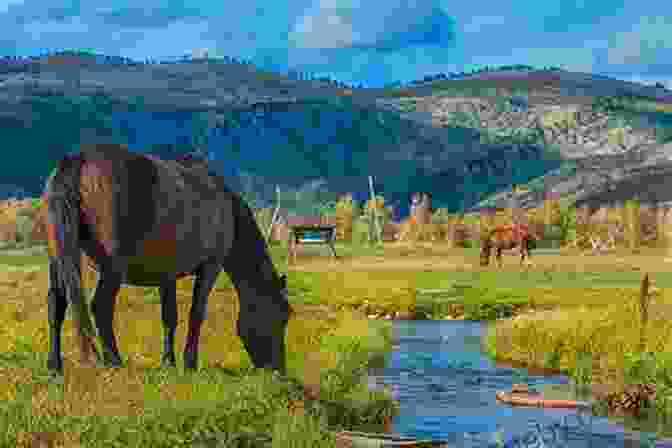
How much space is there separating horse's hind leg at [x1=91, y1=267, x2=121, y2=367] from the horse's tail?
0.53 m

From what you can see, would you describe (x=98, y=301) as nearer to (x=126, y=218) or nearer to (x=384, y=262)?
(x=126, y=218)

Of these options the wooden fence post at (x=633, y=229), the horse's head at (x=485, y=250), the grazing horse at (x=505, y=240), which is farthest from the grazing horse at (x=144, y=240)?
the wooden fence post at (x=633, y=229)

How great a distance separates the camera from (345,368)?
24.4 meters

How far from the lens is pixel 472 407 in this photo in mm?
22078

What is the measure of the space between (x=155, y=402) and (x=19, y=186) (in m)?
188

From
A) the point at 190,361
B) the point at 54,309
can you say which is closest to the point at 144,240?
Answer: the point at 54,309

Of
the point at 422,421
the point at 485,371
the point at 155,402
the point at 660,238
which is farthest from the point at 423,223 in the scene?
the point at 155,402

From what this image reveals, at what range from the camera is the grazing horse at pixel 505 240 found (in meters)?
72.7

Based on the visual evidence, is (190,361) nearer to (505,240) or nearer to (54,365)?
(54,365)

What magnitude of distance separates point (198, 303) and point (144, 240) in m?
1.67

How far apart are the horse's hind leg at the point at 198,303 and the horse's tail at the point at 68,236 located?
227cm

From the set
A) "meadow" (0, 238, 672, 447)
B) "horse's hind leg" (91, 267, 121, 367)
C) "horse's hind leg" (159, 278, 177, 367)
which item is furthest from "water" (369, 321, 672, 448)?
"horse's hind leg" (91, 267, 121, 367)

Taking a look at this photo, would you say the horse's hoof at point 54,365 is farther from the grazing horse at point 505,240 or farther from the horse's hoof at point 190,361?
the grazing horse at point 505,240

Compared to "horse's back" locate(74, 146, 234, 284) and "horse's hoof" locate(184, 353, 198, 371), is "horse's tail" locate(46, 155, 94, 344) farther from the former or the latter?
"horse's hoof" locate(184, 353, 198, 371)
